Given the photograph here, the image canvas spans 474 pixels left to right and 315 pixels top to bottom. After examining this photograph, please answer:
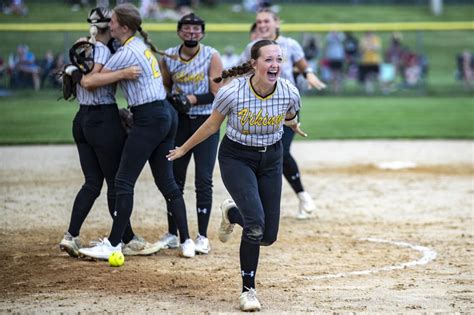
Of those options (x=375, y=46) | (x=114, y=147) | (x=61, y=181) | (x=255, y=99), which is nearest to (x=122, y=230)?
(x=114, y=147)

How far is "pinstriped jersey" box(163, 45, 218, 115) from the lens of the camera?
28.3 ft

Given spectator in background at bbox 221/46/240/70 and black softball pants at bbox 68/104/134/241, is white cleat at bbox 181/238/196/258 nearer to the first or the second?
black softball pants at bbox 68/104/134/241

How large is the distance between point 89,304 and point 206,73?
9.55 ft

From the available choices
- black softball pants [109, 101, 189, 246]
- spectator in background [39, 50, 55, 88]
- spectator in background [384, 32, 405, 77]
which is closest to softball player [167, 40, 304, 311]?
black softball pants [109, 101, 189, 246]

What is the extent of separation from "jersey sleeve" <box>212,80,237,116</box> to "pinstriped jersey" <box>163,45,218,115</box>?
189 centimetres

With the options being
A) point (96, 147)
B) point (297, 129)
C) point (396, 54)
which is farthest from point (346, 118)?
point (96, 147)

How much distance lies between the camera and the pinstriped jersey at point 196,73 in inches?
339

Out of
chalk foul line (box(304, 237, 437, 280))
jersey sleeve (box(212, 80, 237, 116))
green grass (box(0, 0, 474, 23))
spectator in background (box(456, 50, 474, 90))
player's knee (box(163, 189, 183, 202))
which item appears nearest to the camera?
jersey sleeve (box(212, 80, 237, 116))

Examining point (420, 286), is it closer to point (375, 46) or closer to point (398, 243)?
point (398, 243)

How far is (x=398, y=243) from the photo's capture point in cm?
903

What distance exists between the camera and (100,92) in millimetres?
7891

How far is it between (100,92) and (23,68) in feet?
56.2

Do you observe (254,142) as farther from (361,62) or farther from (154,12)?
(154,12)

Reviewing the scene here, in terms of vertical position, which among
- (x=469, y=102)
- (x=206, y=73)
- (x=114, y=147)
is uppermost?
(x=206, y=73)
